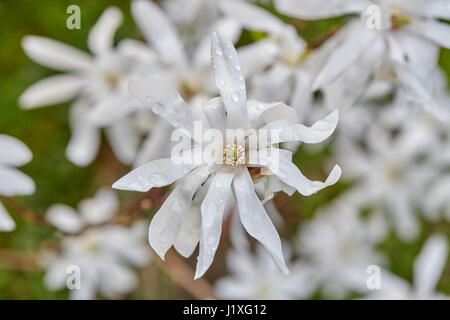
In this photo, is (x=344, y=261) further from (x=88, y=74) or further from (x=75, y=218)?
(x=88, y=74)

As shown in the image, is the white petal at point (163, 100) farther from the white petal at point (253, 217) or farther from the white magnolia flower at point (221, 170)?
the white petal at point (253, 217)

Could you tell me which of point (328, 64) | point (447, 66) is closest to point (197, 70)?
point (328, 64)

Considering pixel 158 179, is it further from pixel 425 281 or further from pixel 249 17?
pixel 425 281

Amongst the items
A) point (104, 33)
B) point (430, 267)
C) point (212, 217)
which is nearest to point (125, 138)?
point (104, 33)

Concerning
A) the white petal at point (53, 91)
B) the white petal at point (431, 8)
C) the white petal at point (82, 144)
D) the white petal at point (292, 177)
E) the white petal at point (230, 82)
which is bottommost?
the white petal at point (292, 177)

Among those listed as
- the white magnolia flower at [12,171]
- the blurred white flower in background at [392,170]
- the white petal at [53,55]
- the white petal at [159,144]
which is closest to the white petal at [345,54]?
the white petal at [159,144]

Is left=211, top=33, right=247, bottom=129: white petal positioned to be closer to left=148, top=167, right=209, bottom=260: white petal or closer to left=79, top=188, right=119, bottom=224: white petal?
left=148, top=167, right=209, bottom=260: white petal
